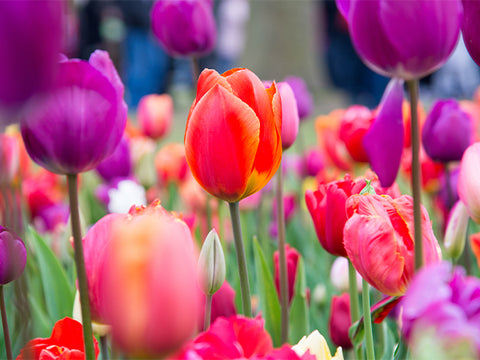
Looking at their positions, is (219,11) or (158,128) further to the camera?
(219,11)

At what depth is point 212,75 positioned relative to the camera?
1.67 feet

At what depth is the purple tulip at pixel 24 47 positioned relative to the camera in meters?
0.27

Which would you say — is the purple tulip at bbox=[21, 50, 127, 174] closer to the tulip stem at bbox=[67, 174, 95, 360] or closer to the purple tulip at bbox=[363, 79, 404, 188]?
the tulip stem at bbox=[67, 174, 95, 360]

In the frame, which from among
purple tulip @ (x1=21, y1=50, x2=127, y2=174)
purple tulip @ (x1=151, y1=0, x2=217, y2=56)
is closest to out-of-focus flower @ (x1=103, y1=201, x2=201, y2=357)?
purple tulip @ (x1=21, y1=50, x2=127, y2=174)

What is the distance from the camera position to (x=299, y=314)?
2.39 ft

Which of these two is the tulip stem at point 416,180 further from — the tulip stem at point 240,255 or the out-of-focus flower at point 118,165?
the out-of-focus flower at point 118,165

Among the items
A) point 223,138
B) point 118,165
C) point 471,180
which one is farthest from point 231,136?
point 118,165

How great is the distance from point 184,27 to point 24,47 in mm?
761

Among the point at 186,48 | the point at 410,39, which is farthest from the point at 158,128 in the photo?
the point at 410,39

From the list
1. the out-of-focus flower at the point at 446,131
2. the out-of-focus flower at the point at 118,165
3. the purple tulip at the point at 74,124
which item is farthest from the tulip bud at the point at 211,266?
the out-of-focus flower at the point at 118,165

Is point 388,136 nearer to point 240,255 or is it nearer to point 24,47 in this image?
point 240,255

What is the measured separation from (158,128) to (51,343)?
3.89ft

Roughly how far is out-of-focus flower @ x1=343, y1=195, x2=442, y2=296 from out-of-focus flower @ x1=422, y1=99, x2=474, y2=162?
1.44ft

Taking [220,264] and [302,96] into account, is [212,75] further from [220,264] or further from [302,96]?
[302,96]
